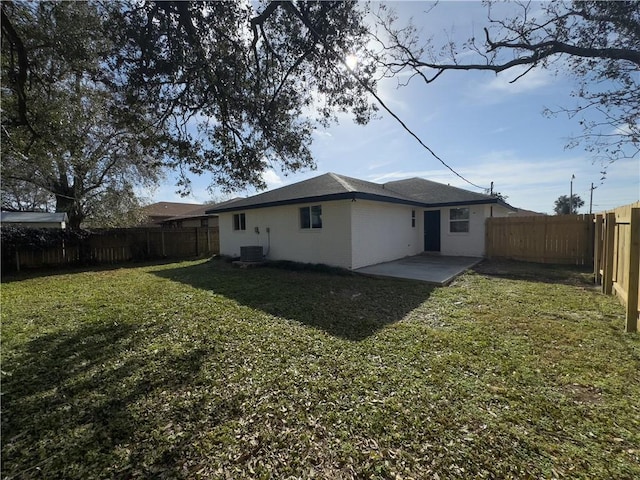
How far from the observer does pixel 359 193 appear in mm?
8719

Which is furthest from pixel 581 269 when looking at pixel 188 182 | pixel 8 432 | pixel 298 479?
pixel 8 432

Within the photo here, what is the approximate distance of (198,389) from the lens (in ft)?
9.80

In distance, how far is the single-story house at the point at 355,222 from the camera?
9.55 metres

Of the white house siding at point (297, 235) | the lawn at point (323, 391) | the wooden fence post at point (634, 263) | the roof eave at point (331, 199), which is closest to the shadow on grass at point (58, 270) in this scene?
the white house siding at point (297, 235)

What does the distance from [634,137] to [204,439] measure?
10.3 metres

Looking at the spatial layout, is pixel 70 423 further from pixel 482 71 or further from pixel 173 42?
pixel 482 71

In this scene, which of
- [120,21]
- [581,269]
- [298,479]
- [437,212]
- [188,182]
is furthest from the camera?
[437,212]

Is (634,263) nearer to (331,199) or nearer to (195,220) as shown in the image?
(331,199)

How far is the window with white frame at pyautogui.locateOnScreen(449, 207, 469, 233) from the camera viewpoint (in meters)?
12.4

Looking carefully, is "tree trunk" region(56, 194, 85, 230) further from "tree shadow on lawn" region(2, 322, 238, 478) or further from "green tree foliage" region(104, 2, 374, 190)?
"tree shadow on lawn" region(2, 322, 238, 478)

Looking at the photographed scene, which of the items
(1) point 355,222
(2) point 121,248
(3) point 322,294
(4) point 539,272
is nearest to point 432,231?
(4) point 539,272

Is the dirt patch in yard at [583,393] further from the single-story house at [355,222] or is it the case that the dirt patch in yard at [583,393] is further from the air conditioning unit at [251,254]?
the air conditioning unit at [251,254]

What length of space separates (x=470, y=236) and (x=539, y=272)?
3.56 metres

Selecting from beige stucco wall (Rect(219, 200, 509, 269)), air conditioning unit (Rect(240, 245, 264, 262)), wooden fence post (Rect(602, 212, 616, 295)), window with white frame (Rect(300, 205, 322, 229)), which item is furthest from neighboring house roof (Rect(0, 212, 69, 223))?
wooden fence post (Rect(602, 212, 616, 295))
